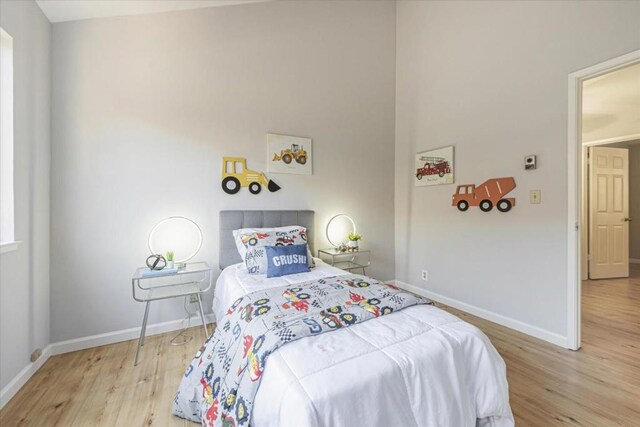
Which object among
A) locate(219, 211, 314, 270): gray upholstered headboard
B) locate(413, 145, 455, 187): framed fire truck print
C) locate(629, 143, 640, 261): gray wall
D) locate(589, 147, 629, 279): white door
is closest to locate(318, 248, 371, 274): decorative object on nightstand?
locate(219, 211, 314, 270): gray upholstered headboard

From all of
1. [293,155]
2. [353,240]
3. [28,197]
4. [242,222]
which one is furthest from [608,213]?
[28,197]

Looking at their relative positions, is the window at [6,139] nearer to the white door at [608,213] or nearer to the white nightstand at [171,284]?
the white nightstand at [171,284]

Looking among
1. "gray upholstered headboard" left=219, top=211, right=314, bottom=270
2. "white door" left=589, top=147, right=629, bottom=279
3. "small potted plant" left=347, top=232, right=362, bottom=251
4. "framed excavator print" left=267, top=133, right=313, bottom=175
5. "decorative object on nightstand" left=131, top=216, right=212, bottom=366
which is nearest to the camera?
"decorative object on nightstand" left=131, top=216, right=212, bottom=366

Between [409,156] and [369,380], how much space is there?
10.4 feet

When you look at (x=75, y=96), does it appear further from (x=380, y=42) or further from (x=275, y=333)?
(x=380, y=42)

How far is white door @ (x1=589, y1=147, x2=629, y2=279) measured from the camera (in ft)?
13.9

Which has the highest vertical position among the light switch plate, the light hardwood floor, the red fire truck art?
the red fire truck art

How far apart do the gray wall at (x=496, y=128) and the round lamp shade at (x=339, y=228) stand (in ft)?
2.57

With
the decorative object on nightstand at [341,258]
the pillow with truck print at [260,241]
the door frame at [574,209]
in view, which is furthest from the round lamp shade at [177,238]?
the door frame at [574,209]

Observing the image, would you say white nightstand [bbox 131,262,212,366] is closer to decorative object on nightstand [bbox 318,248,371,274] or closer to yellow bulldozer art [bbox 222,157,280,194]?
yellow bulldozer art [bbox 222,157,280,194]

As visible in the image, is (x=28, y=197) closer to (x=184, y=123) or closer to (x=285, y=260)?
(x=184, y=123)

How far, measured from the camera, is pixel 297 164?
323 centimetres

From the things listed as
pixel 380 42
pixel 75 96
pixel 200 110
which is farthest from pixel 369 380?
pixel 380 42

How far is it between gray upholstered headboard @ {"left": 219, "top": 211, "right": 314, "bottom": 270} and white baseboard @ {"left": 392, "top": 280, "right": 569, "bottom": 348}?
1.77 m
